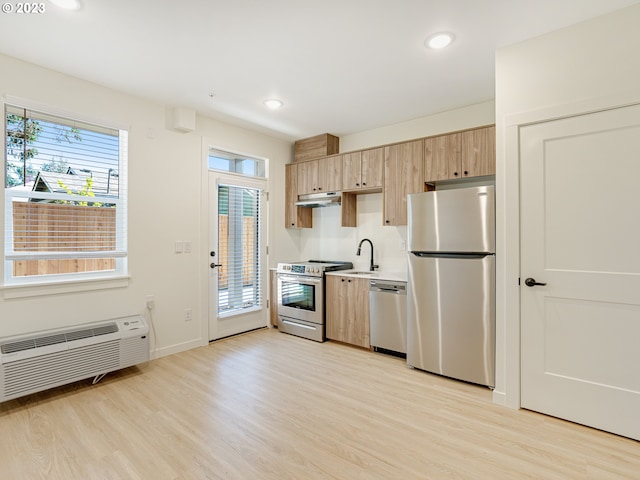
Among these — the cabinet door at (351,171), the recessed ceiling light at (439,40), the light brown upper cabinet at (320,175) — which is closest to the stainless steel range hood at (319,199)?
the light brown upper cabinet at (320,175)

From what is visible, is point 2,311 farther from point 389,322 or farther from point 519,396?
point 519,396

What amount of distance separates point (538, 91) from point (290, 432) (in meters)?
3.00

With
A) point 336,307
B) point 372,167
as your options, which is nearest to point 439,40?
point 372,167

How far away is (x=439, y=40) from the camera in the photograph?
2430 millimetres

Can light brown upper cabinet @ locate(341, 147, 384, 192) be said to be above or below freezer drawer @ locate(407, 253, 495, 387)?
above

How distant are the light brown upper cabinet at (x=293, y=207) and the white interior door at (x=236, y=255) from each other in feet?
1.37

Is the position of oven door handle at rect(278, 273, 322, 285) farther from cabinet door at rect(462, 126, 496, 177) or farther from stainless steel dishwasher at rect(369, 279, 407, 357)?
cabinet door at rect(462, 126, 496, 177)

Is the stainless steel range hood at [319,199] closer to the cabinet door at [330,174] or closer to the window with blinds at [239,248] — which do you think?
the cabinet door at [330,174]

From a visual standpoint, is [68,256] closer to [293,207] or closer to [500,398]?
[293,207]

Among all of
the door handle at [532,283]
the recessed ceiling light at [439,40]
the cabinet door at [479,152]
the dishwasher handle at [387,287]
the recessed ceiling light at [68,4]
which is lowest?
the dishwasher handle at [387,287]

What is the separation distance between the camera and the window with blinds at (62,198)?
275cm

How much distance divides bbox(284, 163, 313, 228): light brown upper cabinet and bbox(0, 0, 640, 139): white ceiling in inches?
54.9

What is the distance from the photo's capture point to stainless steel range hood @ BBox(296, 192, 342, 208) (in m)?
4.47

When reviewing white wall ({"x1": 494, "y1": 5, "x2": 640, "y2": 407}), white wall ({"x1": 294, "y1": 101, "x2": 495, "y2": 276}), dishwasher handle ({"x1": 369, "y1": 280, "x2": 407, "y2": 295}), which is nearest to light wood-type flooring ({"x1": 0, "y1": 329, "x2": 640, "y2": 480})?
white wall ({"x1": 494, "y1": 5, "x2": 640, "y2": 407})
